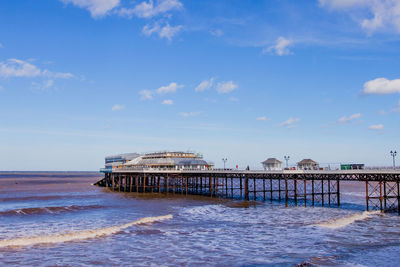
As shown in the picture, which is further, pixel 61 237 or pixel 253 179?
pixel 253 179

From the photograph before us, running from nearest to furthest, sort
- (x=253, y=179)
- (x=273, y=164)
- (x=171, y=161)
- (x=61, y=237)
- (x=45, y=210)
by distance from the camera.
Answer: (x=61, y=237)
(x=45, y=210)
(x=273, y=164)
(x=253, y=179)
(x=171, y=161)

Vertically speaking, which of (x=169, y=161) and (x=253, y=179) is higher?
(x=169, y=161)

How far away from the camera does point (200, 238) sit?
29266 mm

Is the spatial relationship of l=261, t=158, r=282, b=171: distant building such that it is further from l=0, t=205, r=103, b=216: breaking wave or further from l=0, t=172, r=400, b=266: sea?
l=0, t=205, r=103, b=216: breaking wave

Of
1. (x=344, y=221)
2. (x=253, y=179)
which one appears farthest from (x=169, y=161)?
(x=344, y=221)

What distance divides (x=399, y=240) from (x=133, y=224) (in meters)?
23.6

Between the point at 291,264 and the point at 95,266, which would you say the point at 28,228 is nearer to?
the point at 95,266

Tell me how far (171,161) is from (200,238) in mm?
56502

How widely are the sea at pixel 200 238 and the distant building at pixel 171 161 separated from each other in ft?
118

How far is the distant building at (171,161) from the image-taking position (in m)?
81.4

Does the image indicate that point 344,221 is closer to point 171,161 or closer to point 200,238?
point 200,238

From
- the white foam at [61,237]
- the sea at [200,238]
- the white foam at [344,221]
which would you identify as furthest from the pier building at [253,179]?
the white foam at [61,237]

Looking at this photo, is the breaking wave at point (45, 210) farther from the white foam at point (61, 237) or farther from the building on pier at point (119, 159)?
the building on pier at point (119, 159)

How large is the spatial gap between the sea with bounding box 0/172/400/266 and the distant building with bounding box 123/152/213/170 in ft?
118
